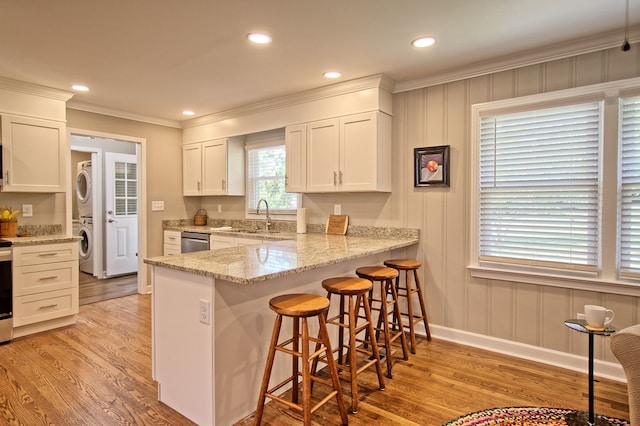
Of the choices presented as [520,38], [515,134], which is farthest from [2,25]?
[515,134]

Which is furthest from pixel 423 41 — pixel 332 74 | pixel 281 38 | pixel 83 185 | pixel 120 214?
pixel 83 185

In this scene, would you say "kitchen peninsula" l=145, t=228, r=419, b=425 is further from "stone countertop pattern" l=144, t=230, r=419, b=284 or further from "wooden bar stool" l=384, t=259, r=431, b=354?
"wooden bar stool" l=384, t=259, r=431, b=354

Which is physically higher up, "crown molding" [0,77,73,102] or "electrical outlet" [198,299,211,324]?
"crown molding" [0,77,73,102]

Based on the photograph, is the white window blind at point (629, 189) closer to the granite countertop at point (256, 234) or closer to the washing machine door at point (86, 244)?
the granite countertop at point (256, 234)

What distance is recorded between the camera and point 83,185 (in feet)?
20.2

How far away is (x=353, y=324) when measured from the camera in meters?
2.22

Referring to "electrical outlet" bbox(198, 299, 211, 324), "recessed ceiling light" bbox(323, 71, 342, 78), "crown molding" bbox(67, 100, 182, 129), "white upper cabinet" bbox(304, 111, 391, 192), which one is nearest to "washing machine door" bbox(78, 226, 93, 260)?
"crown molding" bbox(67, 100, 182, 129)

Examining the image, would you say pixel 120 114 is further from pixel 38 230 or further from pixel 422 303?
pixel 422 303

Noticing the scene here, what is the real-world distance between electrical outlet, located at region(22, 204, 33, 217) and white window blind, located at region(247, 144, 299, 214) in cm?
236

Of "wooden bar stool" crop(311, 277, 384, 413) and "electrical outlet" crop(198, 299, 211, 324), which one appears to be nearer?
"electrical outlet" crop(198, 299, 211, 324)

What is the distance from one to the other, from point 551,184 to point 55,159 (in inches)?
184

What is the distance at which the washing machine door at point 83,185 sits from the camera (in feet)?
19.6

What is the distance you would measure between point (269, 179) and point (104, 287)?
9.78 feet

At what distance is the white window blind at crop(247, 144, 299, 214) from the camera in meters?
4.54
